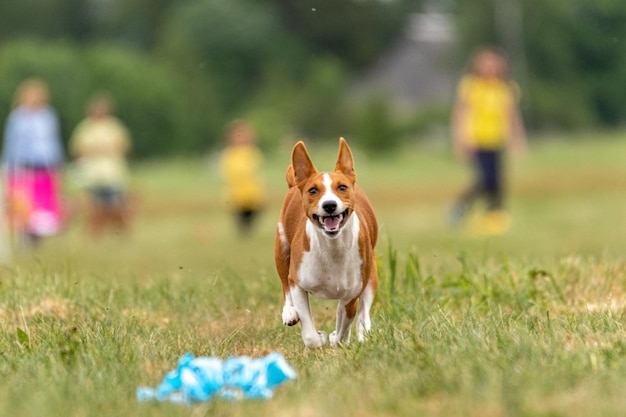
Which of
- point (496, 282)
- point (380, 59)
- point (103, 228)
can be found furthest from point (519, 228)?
point (380, 59)

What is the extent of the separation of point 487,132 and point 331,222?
12197 mm

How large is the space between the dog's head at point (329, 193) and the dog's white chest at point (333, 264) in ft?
0.49

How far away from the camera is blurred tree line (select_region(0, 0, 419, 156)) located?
55.7 meters

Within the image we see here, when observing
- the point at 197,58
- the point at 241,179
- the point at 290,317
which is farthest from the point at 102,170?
the point at 197,58

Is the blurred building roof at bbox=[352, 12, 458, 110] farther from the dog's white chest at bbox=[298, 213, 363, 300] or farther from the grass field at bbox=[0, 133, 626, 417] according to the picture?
the dog's white chest at bbox=[298, 213, 363, 300]

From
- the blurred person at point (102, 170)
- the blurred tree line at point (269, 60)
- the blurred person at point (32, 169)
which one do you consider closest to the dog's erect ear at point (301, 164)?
the blurred person at point (32, 169)

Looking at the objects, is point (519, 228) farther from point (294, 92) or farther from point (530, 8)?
point (294, 92)

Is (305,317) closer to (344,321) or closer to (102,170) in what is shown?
(344,321)

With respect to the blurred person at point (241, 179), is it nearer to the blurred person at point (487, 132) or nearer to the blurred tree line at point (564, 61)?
the blurred person at point (487, 132)

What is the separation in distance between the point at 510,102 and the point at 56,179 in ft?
23.4

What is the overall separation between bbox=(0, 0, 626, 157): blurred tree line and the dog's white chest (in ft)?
130

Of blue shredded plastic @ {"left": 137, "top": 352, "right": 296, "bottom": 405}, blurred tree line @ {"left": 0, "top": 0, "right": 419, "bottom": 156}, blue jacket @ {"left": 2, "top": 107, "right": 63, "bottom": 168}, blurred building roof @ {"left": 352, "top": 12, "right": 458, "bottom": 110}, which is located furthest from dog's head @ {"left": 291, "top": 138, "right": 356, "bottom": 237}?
blurred building roof @ {"left": 352, "top": 12, "right": 458, "bottom": 110}

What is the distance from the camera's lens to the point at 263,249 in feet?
50.4

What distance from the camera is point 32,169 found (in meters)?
18.9
